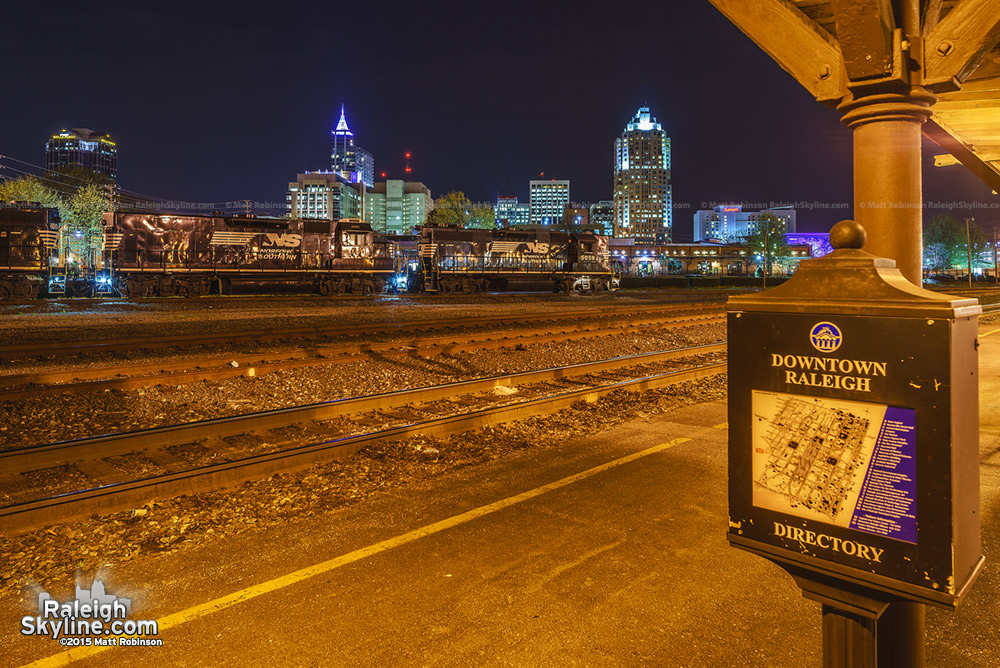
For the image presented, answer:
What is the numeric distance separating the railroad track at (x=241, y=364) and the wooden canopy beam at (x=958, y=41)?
9.42m

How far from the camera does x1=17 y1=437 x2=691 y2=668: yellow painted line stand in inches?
119

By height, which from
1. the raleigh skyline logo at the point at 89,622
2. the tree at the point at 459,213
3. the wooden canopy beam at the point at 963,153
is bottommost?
the raleigh skyline logo at the point at 89,622

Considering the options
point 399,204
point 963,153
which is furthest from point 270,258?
point 399,204

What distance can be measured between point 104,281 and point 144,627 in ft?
117

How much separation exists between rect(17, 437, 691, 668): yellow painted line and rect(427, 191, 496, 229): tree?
269 feet

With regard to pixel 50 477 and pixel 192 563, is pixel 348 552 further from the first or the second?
pixel 50 477

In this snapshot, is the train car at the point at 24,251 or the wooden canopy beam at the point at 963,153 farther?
the train car at the point at 24,251

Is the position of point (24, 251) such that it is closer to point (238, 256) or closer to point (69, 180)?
point (238, 256)

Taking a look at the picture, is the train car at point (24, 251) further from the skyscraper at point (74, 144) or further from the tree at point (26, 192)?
the skyscraper at point (74, 144)

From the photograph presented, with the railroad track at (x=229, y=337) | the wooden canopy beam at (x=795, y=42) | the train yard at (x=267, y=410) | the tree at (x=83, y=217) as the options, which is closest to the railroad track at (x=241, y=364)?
the train yard at (x=267, y=410)

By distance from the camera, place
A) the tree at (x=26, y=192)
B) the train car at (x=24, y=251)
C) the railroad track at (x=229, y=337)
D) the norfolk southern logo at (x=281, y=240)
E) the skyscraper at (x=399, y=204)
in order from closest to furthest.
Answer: the railroad track at (x=229, y=337)
the train car at (x=24, y=251)
the norfolk southern logo at (x=281, y=240)
the tree at (x=26, y=192)
the skyscraper at (x=399, y=204)

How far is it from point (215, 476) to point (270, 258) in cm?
2805

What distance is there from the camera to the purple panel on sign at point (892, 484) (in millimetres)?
1734

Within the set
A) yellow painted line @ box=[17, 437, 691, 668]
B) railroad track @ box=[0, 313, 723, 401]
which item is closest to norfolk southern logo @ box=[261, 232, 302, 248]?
railroad track @ box=[0, 313, 723, 401]
